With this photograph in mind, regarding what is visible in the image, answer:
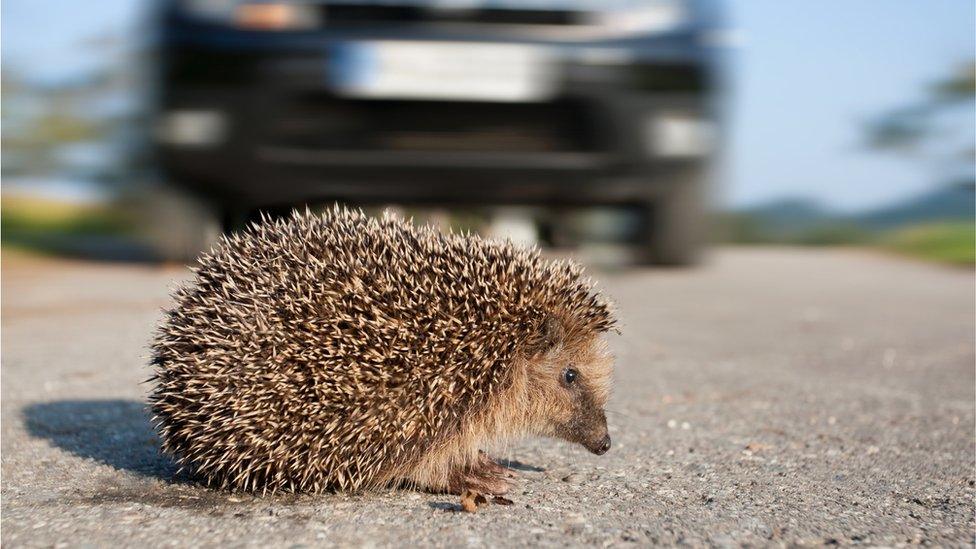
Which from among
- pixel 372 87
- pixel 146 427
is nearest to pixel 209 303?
pixel 146 427

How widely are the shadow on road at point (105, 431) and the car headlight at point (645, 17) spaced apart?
5.07 meters

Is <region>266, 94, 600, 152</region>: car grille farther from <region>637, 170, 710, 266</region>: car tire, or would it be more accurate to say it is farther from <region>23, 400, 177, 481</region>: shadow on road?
<region>23, 400, 177, 481</region>: shadow on road

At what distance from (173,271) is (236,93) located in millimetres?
3768

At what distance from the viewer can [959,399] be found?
5.74 m

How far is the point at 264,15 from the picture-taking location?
8328 millimetres

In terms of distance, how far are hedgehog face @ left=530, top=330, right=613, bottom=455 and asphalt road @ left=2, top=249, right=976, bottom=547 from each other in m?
0.16

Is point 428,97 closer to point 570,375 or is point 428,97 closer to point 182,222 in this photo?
point 182,222

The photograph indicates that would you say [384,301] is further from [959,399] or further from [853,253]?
[853,253]

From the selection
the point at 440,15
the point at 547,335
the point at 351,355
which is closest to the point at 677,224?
the point at 440,15

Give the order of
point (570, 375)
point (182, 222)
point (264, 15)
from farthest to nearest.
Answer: point (182, 222) → point (264, 15) → point (570, 375)

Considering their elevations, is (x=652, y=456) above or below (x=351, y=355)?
below

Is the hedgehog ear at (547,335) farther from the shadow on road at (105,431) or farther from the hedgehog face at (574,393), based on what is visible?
the shadow on road at (105,431)

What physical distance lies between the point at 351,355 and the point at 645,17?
5.83 metres

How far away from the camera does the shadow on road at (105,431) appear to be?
4211mm
